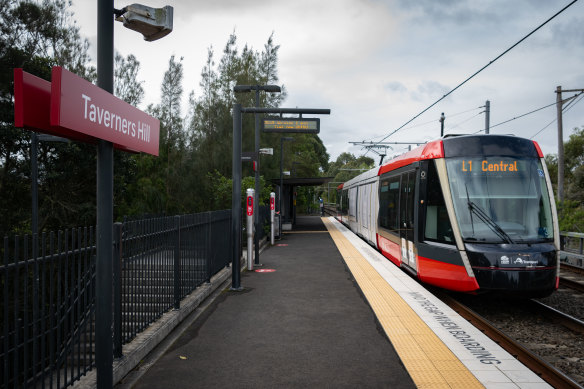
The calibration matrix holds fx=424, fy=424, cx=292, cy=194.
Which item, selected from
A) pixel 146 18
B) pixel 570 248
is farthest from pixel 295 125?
pixel 570 248

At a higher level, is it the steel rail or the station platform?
the station platform

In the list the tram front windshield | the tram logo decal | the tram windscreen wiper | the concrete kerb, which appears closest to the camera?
the concrete kerb

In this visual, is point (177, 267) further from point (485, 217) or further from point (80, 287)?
point (485, 217)

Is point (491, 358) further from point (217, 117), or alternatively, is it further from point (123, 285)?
point (217, 117)

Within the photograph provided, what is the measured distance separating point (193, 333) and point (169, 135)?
2394 centimetres

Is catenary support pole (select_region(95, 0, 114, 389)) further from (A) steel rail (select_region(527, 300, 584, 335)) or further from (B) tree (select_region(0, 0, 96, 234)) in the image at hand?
(B) tree (select_region(0, 0, 96, 234))

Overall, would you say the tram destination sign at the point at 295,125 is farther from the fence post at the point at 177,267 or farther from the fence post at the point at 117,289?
the fence post at the point at 117,289

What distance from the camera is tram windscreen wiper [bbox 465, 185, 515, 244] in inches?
275

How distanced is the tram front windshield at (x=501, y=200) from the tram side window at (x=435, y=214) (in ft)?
0.82

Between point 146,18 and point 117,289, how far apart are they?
113 inches

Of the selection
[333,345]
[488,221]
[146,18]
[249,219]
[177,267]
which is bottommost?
[333,345]

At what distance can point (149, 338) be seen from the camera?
522 cm

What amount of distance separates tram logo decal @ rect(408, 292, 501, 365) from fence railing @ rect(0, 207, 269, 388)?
4.04 meters

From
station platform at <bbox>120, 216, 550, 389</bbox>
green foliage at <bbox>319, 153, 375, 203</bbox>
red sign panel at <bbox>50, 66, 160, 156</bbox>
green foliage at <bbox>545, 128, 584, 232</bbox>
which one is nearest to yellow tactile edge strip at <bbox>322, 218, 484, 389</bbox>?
station platform at <bbox>120, 216, 550, 389</bbox>
